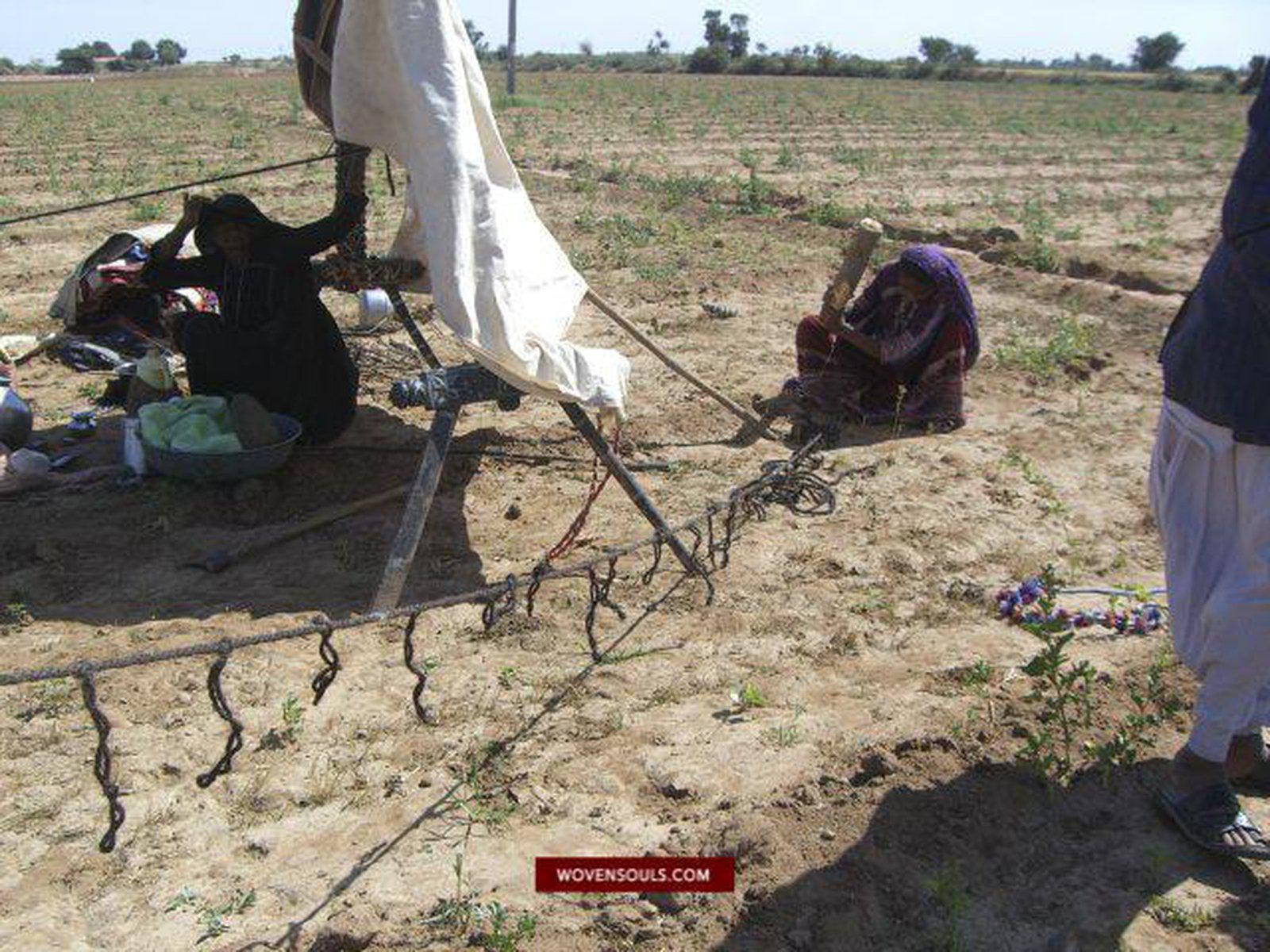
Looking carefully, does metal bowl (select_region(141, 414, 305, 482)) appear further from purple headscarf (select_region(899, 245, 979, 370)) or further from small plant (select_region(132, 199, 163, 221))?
small plant (select_region(132, 199, 163, 221))

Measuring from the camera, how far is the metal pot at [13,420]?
15.7ft

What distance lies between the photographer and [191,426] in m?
4.41

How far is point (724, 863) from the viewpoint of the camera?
262 centimetres

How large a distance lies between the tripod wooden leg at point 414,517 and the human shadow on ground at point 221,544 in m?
0.53

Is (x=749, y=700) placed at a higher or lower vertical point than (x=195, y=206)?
lower

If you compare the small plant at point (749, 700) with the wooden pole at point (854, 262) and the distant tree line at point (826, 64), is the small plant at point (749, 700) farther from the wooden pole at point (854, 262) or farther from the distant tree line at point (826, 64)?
the distant tree line at point (826, 64)

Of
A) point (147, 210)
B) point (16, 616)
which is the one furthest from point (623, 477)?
point (147, 210)

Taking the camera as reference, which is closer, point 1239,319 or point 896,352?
point 1239,319

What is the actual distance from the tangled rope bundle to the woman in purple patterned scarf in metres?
0.74

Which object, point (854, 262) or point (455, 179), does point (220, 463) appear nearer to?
point (455, 179)

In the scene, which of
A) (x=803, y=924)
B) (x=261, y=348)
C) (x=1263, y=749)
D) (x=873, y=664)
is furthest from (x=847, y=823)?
(x=261, y=348)

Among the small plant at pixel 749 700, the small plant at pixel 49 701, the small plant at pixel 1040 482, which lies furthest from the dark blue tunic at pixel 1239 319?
the small plant at pixel 49 701

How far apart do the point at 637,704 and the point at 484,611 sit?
0.71 meters

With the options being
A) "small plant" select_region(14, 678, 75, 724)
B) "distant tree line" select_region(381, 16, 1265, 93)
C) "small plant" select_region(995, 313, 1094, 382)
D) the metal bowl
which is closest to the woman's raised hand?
the metal bowl
